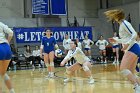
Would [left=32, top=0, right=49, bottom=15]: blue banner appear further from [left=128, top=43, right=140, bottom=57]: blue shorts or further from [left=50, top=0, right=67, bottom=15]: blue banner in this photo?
[left=128, top=43, right=140, bottom=57]: blue shorts

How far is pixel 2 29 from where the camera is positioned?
711cm

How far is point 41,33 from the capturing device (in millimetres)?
22375

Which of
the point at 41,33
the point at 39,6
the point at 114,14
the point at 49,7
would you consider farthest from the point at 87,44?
the point at 114,14

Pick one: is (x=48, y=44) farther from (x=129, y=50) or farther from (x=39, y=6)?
(x=39, y=6)

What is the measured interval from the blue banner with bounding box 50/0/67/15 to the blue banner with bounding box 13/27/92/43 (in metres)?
1.67

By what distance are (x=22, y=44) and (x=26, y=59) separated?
2098mm

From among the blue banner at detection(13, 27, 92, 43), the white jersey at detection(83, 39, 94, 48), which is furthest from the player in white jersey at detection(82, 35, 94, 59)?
the blue banner at detection(13, 27, 92, 43)

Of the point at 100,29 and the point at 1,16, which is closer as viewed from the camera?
the point at 1,16

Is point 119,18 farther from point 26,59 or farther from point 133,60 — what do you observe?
point 26,59

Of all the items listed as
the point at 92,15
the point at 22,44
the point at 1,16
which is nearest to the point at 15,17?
the point at 1,16

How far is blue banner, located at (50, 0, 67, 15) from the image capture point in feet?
79.8

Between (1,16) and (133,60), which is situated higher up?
(1,16)

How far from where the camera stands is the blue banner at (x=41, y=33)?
856 inches

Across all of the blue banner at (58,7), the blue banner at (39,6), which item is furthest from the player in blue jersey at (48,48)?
the blue banner at (58,7)
